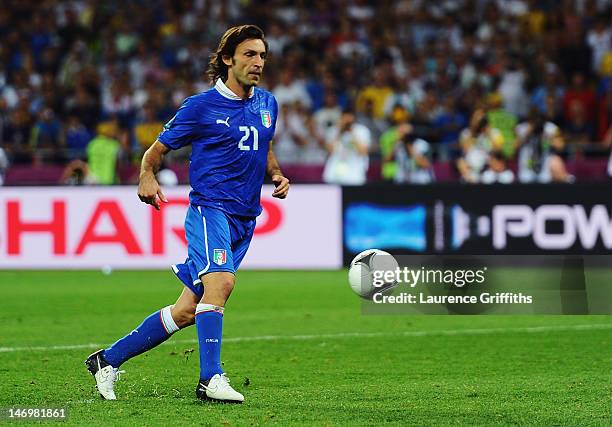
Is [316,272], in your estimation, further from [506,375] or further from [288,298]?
[506,375]

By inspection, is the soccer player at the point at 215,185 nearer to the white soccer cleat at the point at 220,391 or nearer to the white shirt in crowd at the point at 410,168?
the white soccer cleat at the point at 220,391

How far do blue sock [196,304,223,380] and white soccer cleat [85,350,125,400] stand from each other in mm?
618

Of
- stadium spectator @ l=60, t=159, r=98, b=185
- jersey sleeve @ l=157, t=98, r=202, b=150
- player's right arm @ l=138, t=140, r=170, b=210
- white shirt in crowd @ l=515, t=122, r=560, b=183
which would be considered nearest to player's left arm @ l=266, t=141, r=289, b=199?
jersey sleeve @ l=157, t=98, r=202, b=150

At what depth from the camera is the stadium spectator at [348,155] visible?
19328 mm

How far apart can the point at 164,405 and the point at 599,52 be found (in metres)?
16.0

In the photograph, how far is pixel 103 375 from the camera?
7566 mm

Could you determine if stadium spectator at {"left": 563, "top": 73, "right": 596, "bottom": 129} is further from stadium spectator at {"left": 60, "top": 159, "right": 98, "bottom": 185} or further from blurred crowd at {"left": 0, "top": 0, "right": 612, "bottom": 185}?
stadium spectator at {"left": 60, "top": 159, "right": 98, "bottom": 185}

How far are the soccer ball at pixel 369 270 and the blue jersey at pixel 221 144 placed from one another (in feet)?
4.94

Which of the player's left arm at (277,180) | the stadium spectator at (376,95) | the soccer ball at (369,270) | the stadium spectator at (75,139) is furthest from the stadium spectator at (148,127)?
the player's left arm at (277,180)

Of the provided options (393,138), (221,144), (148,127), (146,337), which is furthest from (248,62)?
(148,127)

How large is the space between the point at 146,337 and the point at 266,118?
144 cm

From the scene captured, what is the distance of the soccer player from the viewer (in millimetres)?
7336

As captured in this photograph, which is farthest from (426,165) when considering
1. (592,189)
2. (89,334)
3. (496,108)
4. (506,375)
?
(506,375)

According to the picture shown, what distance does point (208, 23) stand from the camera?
962 inches
